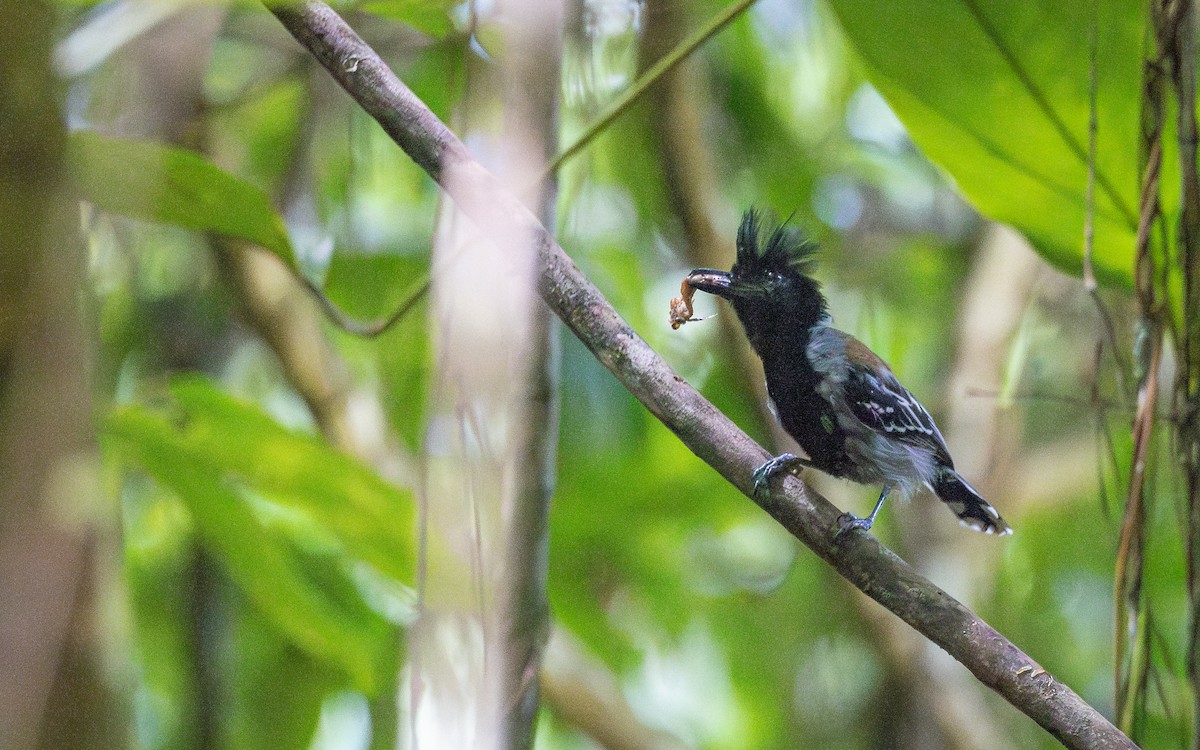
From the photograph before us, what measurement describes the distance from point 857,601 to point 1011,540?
473 mm

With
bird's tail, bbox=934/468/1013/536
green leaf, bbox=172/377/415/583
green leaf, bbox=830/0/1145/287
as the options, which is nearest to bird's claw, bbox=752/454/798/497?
bird's tail, bbox=934/468/1013/536

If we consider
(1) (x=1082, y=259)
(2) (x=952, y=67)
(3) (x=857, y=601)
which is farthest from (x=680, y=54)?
(3) (x=857, y=601)

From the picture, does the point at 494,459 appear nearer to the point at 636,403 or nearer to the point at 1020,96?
the point at 636,403

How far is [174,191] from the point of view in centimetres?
165

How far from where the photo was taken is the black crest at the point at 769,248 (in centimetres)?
164

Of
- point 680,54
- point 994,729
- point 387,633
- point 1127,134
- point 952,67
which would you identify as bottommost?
point 387,633

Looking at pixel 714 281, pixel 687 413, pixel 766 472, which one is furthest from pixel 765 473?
pixel 714 281

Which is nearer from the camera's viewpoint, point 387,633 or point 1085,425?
point 387,633

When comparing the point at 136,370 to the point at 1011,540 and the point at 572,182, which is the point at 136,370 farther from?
the point at 1011,540

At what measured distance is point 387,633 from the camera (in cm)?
256

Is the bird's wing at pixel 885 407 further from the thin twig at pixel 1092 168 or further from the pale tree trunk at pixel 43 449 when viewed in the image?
the pale tree trunk at pixel 43 449

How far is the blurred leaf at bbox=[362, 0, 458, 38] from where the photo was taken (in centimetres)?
178

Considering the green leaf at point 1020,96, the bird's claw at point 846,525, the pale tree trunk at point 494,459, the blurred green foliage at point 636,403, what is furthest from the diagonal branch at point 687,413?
the green leaf at point 1020,96

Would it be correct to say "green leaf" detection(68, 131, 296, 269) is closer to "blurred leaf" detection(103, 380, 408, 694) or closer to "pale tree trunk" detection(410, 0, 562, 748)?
"pale tree trunk" detection(410, 0, 562, 748)
